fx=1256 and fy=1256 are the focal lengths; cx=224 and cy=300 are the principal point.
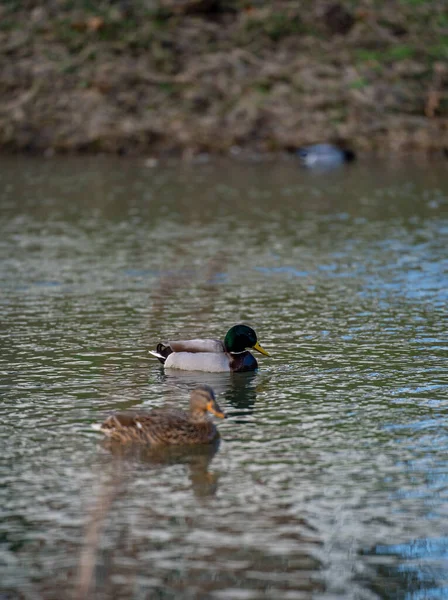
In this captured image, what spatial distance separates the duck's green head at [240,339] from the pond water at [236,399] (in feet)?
0.80

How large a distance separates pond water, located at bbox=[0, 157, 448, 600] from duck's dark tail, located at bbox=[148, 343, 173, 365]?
4.3 inches

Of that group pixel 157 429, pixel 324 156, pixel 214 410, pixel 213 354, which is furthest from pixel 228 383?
pixel 324 156

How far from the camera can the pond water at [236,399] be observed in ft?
19.8

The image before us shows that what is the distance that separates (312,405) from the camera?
8828 millimetres

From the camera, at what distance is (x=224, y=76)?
83.3 ft

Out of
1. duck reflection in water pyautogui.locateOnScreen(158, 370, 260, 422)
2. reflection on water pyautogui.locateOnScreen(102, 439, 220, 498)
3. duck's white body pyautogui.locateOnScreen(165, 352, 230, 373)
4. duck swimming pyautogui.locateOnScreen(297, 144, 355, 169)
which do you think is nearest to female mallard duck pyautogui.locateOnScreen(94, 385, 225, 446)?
reflection on water pyautogui.locateOnScreen(102, 439, 220, 498)

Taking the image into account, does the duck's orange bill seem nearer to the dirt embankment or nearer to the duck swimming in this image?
the duck swimming

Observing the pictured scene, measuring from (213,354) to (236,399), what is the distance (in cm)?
89

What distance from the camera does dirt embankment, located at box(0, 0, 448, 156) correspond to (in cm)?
2467

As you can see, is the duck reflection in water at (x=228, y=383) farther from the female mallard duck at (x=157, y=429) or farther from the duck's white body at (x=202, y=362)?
the female mallard duck at (x=157, y=429)

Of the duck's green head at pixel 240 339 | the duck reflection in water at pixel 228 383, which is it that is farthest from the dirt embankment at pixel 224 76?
the duck reflection in water at pixel 228 383

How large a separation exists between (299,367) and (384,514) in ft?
11.0

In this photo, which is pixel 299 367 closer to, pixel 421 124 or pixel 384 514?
pixel 384 514

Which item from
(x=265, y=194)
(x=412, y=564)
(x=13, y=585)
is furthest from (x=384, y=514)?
(x=265, y=194)
